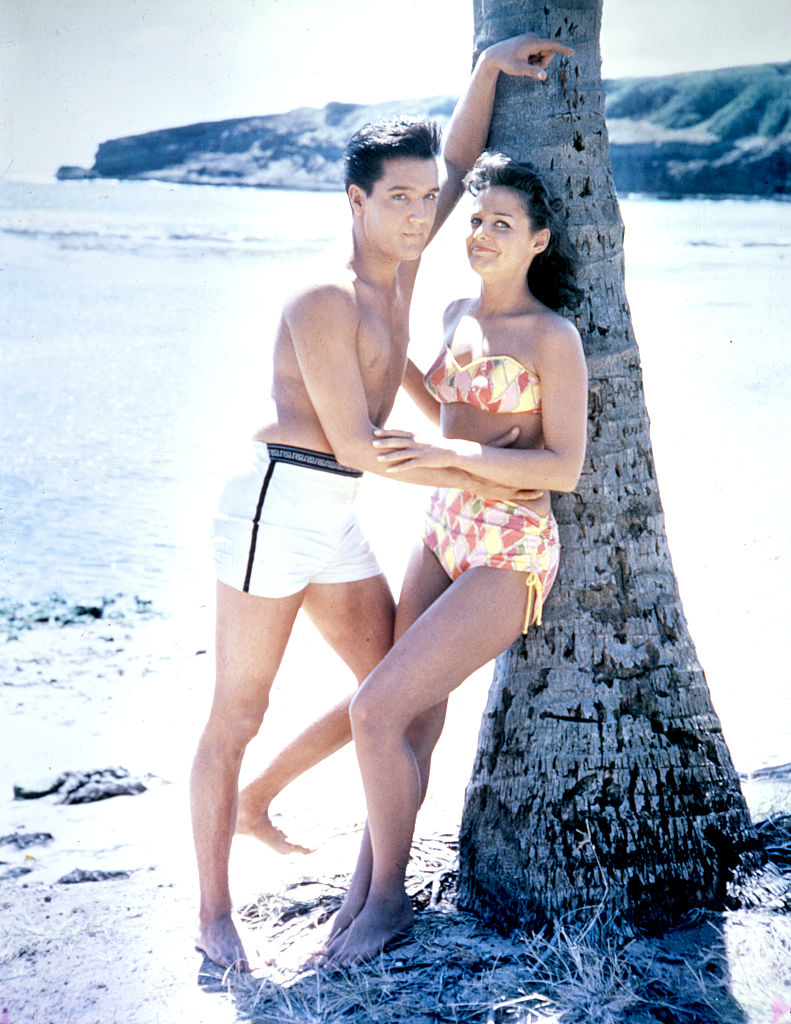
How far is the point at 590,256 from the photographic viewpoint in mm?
3273

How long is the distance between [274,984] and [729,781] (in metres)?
1.53

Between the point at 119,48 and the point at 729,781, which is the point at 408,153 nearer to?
the point at 729,781

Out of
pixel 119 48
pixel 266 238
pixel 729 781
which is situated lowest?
pixel 729 781

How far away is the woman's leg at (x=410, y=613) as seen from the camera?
124 inches

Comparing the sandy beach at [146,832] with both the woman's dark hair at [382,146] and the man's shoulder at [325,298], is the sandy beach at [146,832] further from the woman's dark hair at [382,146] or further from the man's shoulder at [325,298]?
the woman's dark hair at [382,146]

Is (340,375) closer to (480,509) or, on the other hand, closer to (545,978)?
(480,509)

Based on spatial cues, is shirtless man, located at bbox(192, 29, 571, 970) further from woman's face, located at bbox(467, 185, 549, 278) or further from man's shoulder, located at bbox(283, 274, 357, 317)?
woman's face, located at bbox(467, 185, 549, 278)

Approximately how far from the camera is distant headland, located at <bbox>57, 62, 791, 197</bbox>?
842cm

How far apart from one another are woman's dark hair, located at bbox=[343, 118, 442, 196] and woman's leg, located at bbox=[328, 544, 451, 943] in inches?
42.8

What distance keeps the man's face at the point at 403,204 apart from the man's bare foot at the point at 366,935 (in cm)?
188

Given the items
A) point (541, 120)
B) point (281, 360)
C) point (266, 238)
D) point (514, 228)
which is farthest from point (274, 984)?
point (266, 238)

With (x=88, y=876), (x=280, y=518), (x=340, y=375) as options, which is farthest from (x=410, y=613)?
(x=88, y=876)

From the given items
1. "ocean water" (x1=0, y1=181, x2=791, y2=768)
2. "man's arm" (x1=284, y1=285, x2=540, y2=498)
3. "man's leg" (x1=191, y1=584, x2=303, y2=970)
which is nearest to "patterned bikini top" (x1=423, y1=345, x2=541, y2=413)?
"man's arm" (x1=284, y1=285, x2=540, y2=498)

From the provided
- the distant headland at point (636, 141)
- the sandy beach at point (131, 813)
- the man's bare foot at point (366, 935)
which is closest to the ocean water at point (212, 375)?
the distant headland at point (636, 141)
